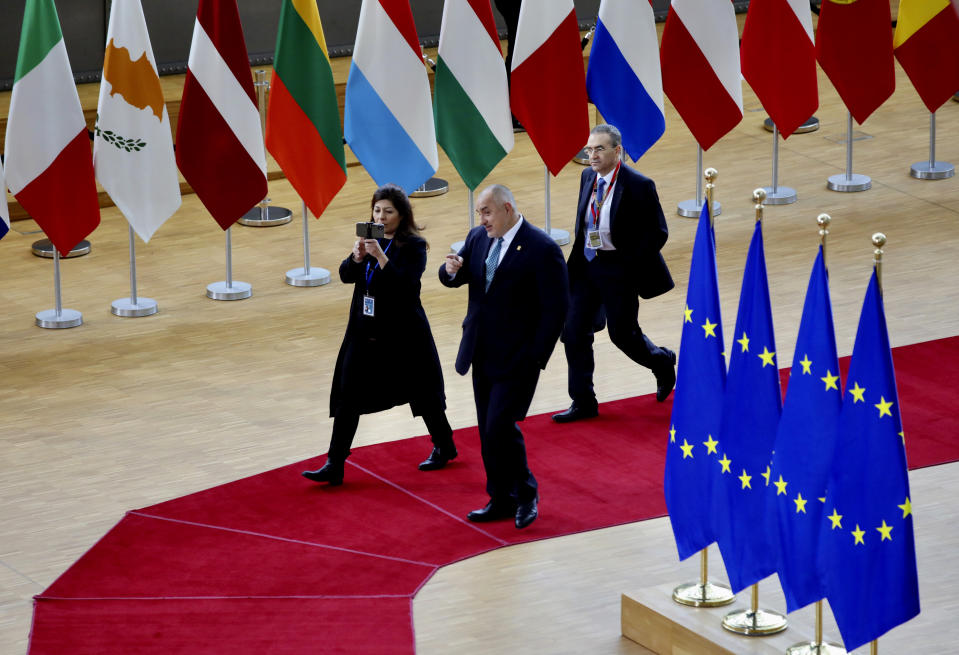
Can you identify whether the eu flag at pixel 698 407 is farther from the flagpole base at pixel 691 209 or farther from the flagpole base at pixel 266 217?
the flagpole base at pixel 266 217

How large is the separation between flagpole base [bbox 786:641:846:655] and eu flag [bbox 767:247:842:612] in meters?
0.20

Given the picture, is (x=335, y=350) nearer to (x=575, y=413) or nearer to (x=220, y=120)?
(x=220, y=120)

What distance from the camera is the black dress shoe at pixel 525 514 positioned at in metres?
7.61

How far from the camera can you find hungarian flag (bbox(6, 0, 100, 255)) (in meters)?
10.2

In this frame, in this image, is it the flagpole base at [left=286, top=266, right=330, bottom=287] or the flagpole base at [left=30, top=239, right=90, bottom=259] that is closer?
the flagpole base at [left=286, top=266, right=330, bottom=287]

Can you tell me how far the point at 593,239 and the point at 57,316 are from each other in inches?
153

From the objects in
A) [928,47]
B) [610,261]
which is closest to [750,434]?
[610,261]

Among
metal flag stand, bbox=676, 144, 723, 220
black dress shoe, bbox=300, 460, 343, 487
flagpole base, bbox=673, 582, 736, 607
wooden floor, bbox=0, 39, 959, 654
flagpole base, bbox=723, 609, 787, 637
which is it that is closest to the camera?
flagpole base, bbox=723, 609, 787, 637

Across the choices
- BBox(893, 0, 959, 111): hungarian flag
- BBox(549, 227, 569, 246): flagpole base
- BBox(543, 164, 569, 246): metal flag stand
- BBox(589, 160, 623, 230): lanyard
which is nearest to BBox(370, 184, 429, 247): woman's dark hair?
BBox(589, 160, 623, 230): lanyard

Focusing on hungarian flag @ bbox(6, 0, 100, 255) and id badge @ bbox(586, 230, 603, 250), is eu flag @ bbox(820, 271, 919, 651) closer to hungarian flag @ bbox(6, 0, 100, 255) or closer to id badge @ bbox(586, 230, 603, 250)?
id badge @ bbox(586, 230, 603, 250)

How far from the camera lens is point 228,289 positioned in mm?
11250

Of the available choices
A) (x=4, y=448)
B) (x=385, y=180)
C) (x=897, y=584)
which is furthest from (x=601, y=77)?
(x=897, y=584)

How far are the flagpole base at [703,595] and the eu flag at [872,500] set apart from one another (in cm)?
79

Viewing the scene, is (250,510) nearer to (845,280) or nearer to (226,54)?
(226,54)
